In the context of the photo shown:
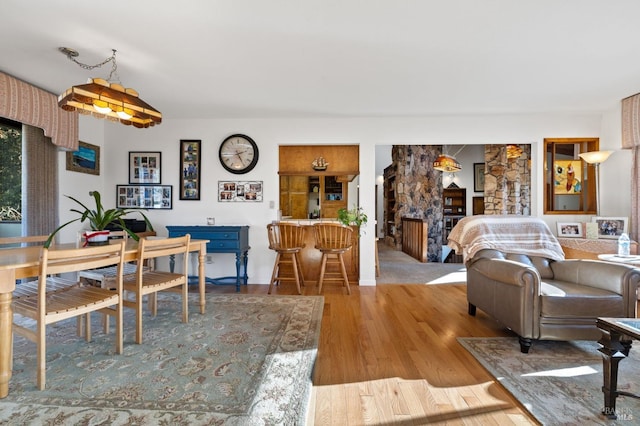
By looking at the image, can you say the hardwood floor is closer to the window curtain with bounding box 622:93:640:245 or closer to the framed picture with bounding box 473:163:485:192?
the window curtain with bounding box 622:93:640:245

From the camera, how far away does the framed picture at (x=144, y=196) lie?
4418 mm

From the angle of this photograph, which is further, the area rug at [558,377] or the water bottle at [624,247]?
the water bottle at [624,247]

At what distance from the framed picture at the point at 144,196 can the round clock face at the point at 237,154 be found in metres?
0.95

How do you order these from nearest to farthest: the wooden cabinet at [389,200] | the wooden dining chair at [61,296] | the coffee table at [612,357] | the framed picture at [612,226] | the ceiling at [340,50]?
the coffee table at [612,357] → the wooden dining chair at [61,296] → the ceiling at [340,50] → the framed picture at [612,226] → the wooden cabinet at [389,200]

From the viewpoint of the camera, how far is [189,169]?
14.5ft

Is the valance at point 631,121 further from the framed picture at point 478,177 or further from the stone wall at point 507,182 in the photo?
the framed picture at point 478,177

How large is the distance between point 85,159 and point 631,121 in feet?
23.2

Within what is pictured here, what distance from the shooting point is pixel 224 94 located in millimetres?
3490

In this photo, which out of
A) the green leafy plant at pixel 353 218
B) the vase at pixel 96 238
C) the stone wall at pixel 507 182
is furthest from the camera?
the stone wall at pixel 507 182

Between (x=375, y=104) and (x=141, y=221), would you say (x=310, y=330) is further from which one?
(x=141, y=221)

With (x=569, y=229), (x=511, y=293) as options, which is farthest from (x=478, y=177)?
(x=511, y=293)

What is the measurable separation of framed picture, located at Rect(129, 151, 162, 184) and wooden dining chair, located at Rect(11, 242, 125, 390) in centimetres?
243

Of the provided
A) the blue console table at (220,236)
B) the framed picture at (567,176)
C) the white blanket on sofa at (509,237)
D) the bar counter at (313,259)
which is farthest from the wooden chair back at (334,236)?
the framed picture at (567,176)

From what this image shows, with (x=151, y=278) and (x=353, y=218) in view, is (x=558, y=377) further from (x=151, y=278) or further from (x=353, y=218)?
(x=151, y=278)
